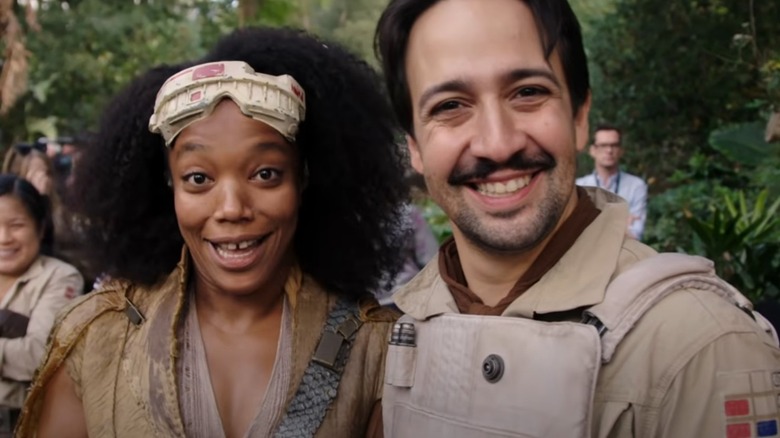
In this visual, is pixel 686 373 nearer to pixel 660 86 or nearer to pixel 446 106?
pixel 446 106

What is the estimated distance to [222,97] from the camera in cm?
243

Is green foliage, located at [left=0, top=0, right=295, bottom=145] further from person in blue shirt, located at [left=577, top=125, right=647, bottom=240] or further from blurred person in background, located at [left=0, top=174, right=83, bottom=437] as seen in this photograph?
blurred person in background, located at [left=0, top=174, right=83, bottom=437]

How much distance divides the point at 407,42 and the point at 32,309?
2440mm

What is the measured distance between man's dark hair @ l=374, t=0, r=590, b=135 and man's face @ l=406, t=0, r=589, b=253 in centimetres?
3

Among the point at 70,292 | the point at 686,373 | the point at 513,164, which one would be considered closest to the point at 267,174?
the point at 513,164

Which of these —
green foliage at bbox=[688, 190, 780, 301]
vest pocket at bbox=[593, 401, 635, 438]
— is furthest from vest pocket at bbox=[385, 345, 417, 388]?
green foliage at bbox=[688, 190, 780, 301]

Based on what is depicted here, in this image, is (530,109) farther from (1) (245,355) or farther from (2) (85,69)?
(2) (85,69)

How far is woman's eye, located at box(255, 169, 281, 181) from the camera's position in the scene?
96.6 inches

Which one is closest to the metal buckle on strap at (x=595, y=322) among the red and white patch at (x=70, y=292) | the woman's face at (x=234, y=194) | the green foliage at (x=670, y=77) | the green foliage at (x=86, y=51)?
the woman's face at (x=234, y=194)

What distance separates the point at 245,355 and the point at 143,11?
11703 millimetres

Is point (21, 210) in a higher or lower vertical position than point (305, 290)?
higher

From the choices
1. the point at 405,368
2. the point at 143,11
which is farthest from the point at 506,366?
the point at 143,11

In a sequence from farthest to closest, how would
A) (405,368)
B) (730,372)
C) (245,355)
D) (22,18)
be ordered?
1. (22,18)
2. (245,355)
3. (405,368)
4. (730,372)

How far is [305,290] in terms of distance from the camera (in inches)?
105
